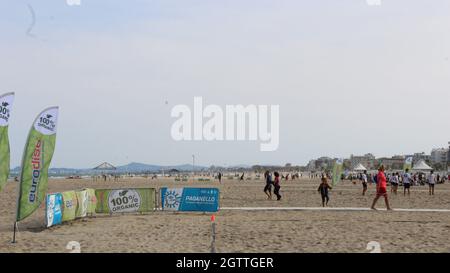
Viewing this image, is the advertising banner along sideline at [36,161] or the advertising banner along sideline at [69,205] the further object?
the advertising banner along sideline at [69,205]

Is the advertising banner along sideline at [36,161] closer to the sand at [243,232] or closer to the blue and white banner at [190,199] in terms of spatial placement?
the sand at [243,232]

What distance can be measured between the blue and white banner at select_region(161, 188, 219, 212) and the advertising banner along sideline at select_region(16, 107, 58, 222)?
5.52 m

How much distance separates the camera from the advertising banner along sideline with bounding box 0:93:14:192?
10.0m

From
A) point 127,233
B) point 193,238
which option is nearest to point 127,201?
point 127,233

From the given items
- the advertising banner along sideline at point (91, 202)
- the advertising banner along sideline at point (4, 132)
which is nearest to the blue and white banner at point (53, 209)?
the advertising banner along sideline at point (91, 202)

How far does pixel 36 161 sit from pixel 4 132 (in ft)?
6.46

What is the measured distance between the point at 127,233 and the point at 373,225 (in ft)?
21.4

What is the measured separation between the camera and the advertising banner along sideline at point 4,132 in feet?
32.8

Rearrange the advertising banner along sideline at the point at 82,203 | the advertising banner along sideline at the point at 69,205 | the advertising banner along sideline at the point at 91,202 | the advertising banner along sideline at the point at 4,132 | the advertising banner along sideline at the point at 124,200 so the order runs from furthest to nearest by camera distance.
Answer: the advertising banner along sideline at the point at 124,200 → the advertising banner along sideline at the point at 91,202 → the advertising banner along sideline at the point at 82,203 → the advertising banner along sideline at the point at 69,205 → the advertising banner along sideline at the point at 4,132

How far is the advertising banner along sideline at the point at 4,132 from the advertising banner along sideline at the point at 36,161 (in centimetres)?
117

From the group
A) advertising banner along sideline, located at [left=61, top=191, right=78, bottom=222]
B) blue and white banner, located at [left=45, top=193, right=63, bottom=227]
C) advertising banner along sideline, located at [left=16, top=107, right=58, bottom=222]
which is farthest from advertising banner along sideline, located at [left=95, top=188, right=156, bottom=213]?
advertising banner along sideline, located at [left=16, top=107, right=58, bottom=222]

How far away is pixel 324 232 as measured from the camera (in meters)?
12.1

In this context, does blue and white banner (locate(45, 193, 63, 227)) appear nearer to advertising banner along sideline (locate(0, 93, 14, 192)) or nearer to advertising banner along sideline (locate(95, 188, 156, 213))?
advertising banner along sideline (locate(95, 188, 156, 213))
